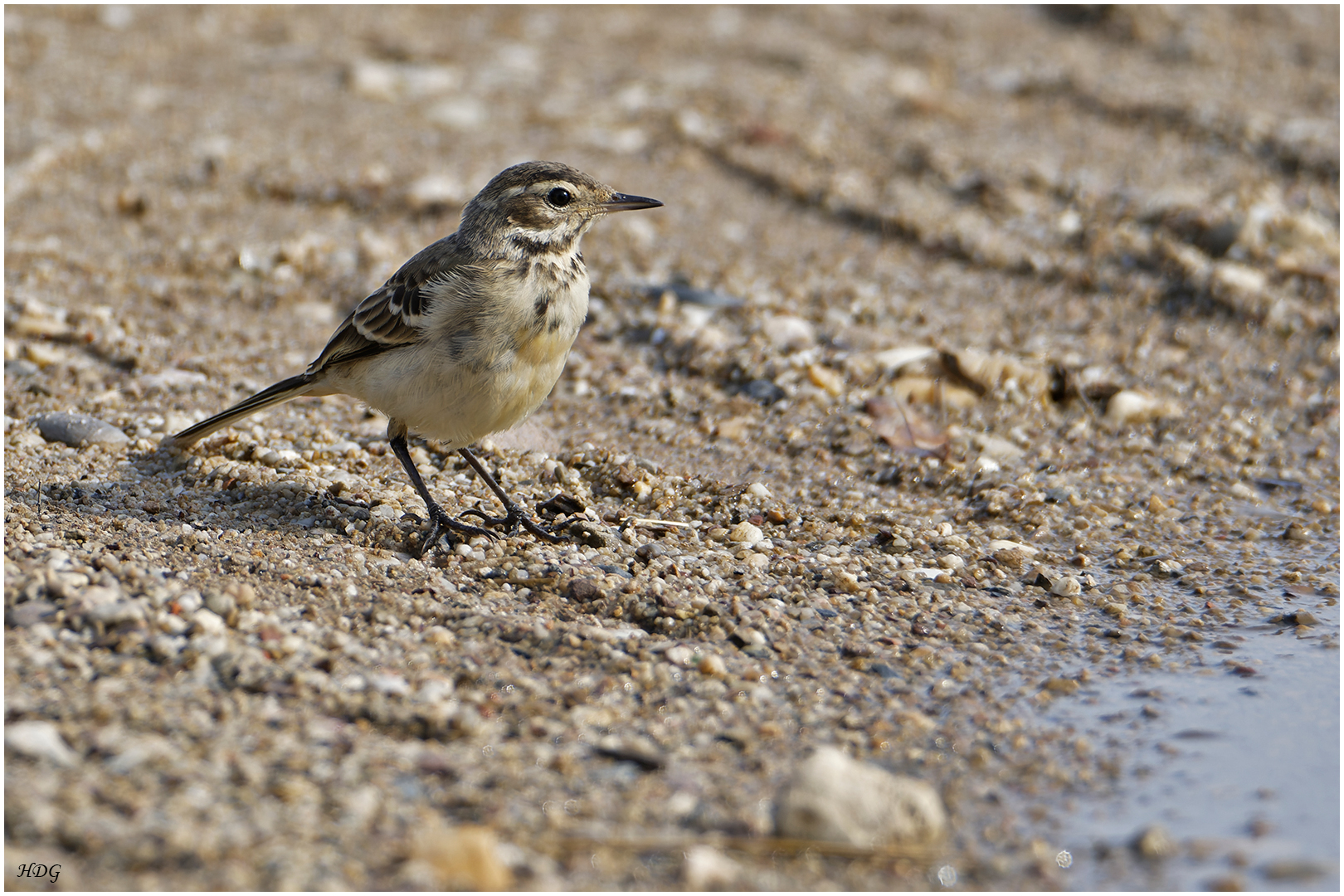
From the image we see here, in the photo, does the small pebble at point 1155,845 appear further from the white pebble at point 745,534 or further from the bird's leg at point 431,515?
the bird's leg at point 431,515

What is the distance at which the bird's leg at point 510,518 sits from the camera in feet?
16.7

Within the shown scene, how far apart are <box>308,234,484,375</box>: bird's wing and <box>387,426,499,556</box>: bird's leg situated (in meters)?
0.41

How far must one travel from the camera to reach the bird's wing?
204 inches

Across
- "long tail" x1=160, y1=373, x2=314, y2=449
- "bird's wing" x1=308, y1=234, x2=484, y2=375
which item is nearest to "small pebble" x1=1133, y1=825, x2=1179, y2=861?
"bird's wing" x1=308, y1=234, x2=484, y2=375

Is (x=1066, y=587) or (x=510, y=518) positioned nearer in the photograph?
(x=1066, y=587)

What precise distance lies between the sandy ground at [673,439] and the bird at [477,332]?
1.10ft

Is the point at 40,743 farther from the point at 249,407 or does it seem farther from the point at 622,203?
the point at 622,203

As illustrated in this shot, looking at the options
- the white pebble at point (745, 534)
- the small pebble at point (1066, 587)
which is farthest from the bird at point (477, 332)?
the small pebble at point (1066, 587)

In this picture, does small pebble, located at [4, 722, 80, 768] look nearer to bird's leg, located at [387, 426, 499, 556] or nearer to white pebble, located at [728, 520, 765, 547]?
bird's leg, located at [387, 426, 499, 556]

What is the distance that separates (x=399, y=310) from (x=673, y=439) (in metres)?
1.63

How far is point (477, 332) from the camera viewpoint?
4.96 m

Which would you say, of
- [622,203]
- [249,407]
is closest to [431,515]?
[249,407]

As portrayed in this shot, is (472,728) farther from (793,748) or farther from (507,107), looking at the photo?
(507,107)

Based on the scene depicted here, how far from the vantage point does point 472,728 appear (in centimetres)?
354
